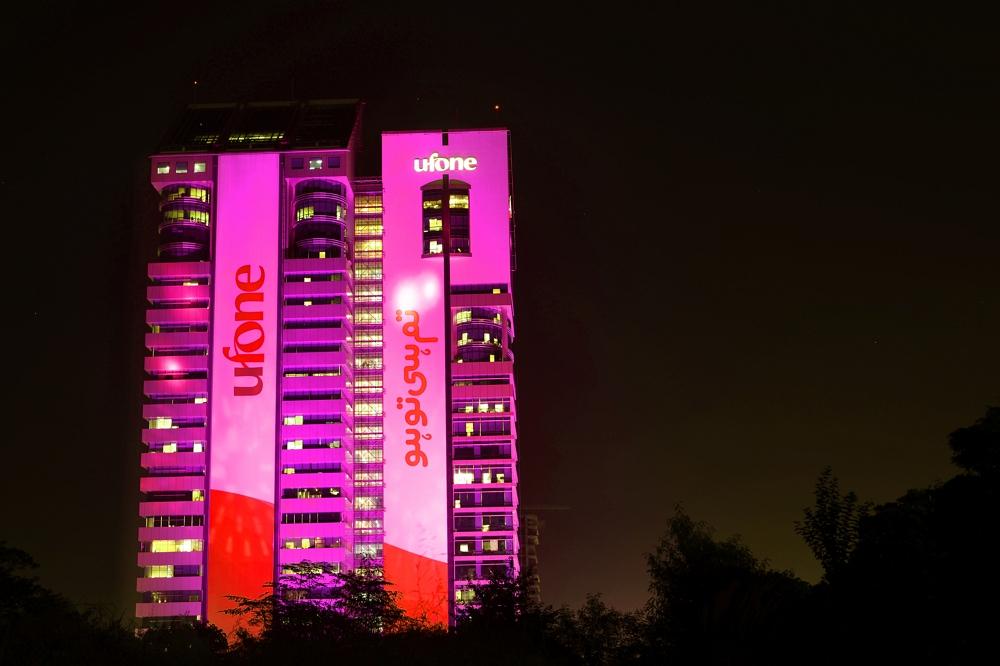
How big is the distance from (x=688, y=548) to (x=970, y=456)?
41129 millimetres

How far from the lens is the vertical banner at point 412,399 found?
527 feet

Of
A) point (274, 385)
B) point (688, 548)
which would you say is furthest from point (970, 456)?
point (274, 385)

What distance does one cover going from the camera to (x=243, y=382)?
15975 cm

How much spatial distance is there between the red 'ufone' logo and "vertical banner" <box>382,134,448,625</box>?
16886 millimetres

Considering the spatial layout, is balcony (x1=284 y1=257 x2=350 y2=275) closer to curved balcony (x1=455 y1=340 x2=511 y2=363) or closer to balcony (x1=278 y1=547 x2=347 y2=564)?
curved balcony (x1=455 y1=340 x2=511 y2=363)

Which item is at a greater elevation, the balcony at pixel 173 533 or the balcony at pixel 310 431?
the balcony at pixel 310 431

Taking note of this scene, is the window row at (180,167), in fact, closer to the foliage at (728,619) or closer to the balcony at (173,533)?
the balcony at (173,533)

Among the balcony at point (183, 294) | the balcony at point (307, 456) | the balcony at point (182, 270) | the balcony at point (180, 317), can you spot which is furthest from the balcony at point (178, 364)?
the balcony at point (307, 456)

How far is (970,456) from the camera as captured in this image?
45250 mm

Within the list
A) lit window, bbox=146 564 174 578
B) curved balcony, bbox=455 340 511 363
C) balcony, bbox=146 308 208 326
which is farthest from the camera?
curved balcony, bbox=455 340 511 363

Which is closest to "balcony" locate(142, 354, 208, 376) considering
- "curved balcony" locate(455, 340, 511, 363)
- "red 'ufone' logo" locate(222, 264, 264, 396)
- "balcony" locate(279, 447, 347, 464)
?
"red 'ufone' logo" locate(222, 264, 264, 396)

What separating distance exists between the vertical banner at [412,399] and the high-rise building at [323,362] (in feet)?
0.85

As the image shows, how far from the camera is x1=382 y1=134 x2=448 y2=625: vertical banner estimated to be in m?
160

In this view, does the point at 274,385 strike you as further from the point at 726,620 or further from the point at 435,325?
the point at 726,620
